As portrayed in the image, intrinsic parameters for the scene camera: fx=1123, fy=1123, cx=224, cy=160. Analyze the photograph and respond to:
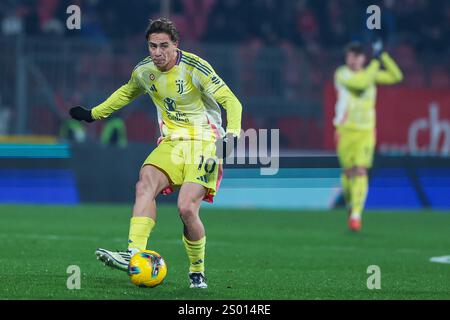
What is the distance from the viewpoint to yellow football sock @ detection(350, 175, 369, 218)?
15761 mm

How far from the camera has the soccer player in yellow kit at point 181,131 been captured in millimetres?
8789

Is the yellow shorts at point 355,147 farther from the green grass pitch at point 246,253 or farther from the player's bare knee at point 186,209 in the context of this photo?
the player's bare knee at point 186,209

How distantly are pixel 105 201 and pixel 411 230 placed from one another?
19.0 ft

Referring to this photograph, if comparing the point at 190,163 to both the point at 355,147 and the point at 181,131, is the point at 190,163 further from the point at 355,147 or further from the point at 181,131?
the point at 355,147

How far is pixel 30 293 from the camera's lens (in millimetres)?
8211

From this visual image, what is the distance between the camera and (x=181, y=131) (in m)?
9.20

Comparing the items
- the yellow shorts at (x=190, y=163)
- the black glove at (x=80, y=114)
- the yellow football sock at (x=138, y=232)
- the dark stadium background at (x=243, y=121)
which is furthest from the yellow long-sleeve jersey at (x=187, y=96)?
the dark stadium background at (x=243, y=121)

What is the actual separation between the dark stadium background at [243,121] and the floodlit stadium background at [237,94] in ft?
0.08

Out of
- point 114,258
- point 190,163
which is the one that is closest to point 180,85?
point 190,163

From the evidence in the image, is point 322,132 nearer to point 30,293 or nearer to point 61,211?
point 61,211

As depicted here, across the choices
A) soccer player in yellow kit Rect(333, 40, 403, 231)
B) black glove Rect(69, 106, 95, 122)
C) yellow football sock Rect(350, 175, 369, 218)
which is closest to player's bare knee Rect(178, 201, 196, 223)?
black glove Rect(69, 106, 95, 122)

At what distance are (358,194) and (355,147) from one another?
3.64ft
